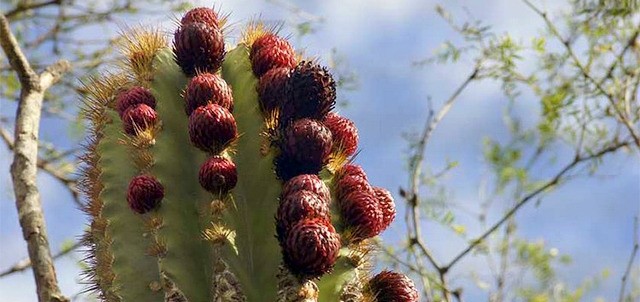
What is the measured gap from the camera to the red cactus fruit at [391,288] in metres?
2.13

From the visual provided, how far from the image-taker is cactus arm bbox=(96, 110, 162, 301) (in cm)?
209

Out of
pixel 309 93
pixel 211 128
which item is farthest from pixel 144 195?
pixel 309 93

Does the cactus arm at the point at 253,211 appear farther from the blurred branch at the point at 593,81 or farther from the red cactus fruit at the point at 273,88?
the blurred branch at the point at 593,81

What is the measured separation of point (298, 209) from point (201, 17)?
0.72 meters

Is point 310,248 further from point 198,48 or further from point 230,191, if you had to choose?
point 198,48

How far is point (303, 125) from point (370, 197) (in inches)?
7.8

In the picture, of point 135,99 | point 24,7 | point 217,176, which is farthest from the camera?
point 24,7

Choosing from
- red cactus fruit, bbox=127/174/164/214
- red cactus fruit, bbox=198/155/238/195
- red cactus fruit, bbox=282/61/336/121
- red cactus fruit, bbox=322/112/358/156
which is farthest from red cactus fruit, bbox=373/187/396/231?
red cactus fruit, bbox=127/174/164/214

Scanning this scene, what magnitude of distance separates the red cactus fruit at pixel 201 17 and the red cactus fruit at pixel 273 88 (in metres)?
0.27

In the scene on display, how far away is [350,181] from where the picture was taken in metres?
2.12

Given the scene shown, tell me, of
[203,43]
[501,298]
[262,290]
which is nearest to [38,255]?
[203,43]

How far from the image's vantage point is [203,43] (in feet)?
7.77

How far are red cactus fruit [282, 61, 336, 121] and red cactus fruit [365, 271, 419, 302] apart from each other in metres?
0.36

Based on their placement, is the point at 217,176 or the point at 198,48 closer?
the point at 217,176
